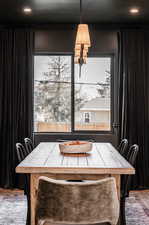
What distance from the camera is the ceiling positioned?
4422mm

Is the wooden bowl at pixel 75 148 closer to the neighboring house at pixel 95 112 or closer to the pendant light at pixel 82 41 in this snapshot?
the pendant light at pixel 82 41

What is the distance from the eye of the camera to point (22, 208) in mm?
4258

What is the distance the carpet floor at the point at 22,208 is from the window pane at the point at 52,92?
1.28 metres

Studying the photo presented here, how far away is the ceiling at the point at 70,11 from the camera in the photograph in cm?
442

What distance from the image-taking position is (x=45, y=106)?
5.71 metres

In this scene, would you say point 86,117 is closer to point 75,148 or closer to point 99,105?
point 99,105

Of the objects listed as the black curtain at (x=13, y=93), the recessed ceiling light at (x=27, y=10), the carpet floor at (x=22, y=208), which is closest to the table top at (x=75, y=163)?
the carpet floor at (x=22, y=208)

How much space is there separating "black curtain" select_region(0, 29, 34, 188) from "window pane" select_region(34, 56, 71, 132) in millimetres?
287

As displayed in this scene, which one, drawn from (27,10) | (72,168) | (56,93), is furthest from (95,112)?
(72,168)

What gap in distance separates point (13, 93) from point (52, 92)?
0.66 metres

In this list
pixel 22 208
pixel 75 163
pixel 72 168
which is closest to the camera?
pixel 72 168

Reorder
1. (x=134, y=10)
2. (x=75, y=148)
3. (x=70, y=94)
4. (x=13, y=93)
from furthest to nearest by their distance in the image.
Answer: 1. (x=70, y=94)
2. (x=13, y=93)
3. (x=134, y=10)
4. (x=75, y=148)

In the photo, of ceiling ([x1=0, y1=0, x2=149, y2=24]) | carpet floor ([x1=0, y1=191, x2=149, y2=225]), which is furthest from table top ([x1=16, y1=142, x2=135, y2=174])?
ceiling ([x1=0, y1=0, x2=149, y2=24])

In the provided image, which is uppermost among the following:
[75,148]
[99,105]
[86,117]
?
[99,105]
